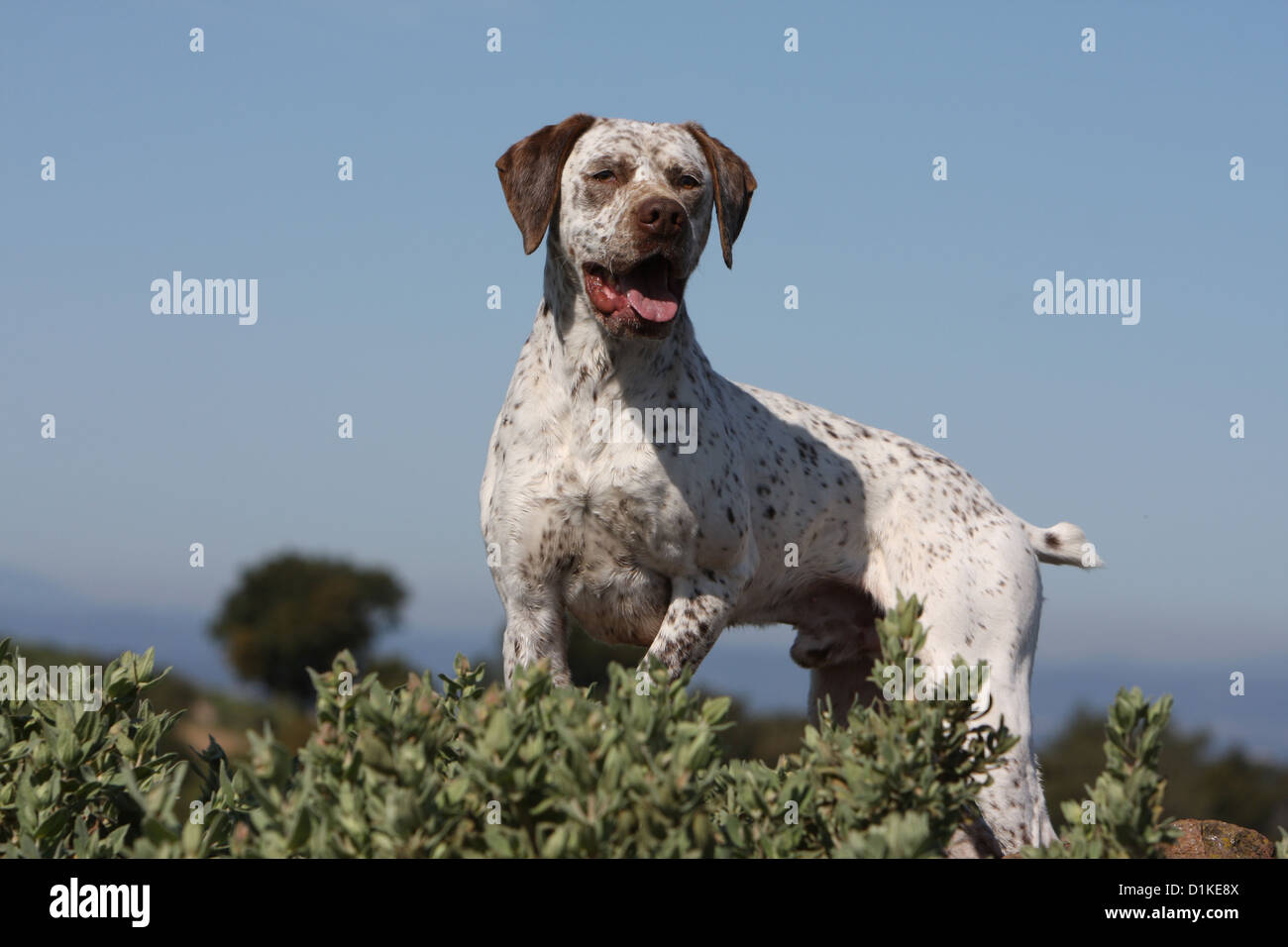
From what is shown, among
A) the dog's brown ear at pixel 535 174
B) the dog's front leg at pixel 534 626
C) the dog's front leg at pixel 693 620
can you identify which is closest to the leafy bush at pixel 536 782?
the dog's front leg at pixel 693 620

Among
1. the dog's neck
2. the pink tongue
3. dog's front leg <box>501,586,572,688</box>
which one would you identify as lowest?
dog's front leg <box>501,586,572,688</box>

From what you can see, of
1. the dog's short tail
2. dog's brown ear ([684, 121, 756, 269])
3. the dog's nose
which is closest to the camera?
the dog's nose

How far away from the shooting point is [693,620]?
678 centimetres

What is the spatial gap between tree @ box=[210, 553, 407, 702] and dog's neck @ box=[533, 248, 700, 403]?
76566 mm

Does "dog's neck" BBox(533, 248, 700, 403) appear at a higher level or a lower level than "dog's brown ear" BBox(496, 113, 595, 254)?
lower

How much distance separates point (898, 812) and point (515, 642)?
3218 millimetres

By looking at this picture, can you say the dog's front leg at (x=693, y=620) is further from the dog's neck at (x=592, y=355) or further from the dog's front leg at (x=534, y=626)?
the dog's neck at (x=592, y=355)

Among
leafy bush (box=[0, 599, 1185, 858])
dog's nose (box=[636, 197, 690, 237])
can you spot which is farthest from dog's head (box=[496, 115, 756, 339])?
leafy bush (box=[0, 599, 1185, 858])

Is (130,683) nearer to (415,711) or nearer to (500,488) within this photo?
(415,711)

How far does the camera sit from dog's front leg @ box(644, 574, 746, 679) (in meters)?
6.72

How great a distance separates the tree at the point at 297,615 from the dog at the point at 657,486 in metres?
76.0

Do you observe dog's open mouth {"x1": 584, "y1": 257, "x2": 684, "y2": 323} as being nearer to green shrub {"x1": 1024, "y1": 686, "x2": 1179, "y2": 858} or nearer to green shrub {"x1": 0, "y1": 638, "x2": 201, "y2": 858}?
green shrub {"x1": 0, "y1": 638, "x2": 201, "y2": 858}

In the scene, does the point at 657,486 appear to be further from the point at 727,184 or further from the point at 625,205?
the point at 727,184
